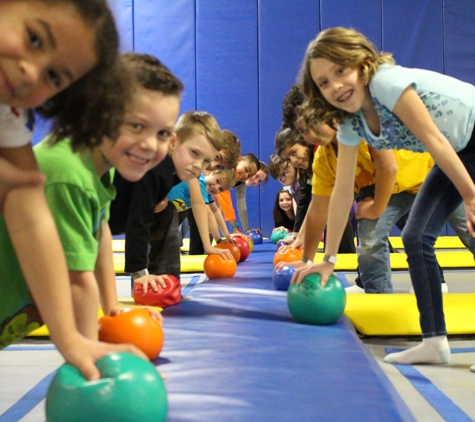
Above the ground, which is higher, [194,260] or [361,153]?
[361,153]

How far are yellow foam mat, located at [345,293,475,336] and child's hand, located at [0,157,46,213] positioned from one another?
1.61 meters

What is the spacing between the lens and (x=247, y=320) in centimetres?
220

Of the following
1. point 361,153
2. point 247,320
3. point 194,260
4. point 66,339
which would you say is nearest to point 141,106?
point 66,339

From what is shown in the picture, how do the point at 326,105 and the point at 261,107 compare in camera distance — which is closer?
the point at 326,105

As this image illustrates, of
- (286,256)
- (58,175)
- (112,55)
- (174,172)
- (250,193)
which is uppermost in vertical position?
(112,55)

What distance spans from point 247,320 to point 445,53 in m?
6.01

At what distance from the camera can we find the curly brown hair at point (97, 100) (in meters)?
1.00

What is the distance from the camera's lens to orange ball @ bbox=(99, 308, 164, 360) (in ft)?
5.15

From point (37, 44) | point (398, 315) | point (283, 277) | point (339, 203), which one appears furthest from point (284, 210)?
point (37, 44)

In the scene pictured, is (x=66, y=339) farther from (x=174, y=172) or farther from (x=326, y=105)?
(x=174, y=172)

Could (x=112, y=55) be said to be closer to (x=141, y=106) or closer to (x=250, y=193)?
(x=141, y=106)

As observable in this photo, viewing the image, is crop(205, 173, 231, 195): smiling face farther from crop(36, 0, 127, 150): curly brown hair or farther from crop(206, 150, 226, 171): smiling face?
crop(36, 0, 127, 150): curly brown hair

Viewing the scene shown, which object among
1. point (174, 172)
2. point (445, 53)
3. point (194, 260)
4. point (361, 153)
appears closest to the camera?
point (174, 172)

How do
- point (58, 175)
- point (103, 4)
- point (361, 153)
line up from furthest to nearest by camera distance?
point (361, 153), point (58, 175), point (103, 4)
